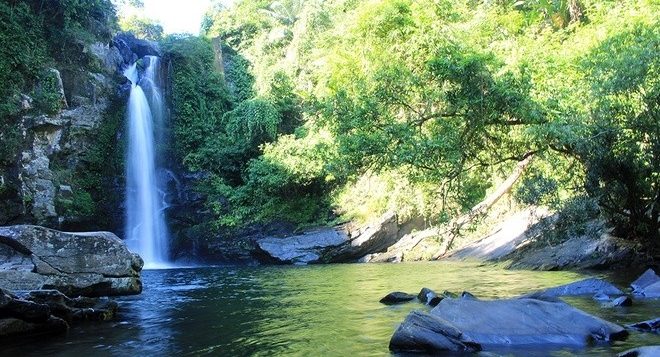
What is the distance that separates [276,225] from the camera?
27.4m

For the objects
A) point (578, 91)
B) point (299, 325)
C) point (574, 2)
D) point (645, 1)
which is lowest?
point (299, 325)

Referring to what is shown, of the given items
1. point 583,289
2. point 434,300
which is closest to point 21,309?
point 434,300

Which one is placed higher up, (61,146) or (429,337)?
(61,146)

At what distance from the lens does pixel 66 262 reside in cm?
1084

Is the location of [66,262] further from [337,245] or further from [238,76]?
[238,76]

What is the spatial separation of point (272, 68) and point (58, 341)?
96.6 feet

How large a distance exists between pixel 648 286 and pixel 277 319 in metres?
6.29

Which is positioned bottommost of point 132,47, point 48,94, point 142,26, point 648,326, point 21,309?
point 648,326

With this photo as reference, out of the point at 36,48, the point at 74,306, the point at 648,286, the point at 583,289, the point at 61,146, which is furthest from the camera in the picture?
Answer: the point at 61,146

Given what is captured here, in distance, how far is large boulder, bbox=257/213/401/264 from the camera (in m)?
24.2

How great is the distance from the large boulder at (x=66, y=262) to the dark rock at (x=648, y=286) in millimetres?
10195

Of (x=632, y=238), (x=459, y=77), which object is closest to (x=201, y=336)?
(x=459, y=77)

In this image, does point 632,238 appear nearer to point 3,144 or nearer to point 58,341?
point 58,341

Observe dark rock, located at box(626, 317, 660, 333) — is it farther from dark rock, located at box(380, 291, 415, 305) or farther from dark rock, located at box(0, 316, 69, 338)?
dark rock, located at box(0, 316, 69, 338)
